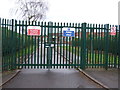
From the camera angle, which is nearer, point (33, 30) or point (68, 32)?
point (33, 30)

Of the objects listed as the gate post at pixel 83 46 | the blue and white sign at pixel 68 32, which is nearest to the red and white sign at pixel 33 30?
the blue and white sign at pixel 68 32

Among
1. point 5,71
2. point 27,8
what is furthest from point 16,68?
point 27,8

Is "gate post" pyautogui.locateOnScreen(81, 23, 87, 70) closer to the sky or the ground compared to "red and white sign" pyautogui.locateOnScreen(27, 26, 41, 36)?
closer to the ground

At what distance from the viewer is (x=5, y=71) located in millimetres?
11328

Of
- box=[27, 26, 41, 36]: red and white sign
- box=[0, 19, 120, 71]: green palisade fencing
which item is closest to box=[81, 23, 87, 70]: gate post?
box=[0, 19, 120, 71]: green palisade fencing

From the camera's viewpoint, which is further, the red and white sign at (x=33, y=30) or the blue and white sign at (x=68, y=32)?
the blue and white sign at (x=68, y=32)

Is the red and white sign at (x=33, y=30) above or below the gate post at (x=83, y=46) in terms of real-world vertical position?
above

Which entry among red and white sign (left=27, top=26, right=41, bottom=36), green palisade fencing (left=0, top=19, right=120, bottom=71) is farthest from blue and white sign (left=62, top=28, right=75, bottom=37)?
red and white sign (left=27, top=26, right=41, bottom=36)

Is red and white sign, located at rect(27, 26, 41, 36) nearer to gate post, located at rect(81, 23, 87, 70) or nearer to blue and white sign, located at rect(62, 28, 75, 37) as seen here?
blue and white sign, located at rect(62, 28, 75, 37)

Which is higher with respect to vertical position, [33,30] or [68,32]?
[33,30]

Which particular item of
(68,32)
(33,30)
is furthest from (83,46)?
(33,30)

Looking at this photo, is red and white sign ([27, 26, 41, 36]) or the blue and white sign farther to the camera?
the blue and white sign

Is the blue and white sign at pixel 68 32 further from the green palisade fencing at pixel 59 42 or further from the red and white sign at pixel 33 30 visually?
the red and white sign at pixel 33 30

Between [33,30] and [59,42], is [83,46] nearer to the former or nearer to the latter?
[59,42]
